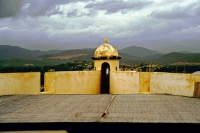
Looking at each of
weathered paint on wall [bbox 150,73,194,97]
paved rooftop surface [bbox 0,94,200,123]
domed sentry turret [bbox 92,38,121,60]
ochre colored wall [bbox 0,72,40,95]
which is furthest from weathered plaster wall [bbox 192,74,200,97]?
domed sentry turret [bbox 92,38,121,60]

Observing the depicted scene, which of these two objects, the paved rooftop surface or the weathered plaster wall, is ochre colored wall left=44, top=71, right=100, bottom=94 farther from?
the weathered plaster wall

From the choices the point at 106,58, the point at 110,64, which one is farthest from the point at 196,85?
the point at 106,58

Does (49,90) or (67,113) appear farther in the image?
(49,90)

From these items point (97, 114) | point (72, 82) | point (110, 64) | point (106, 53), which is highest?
point (106, 53)

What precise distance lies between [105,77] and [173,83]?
6.55 m

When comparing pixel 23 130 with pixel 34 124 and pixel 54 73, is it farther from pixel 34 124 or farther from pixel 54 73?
pixel 54 73

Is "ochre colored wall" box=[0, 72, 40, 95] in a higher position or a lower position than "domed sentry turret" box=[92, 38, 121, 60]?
lower

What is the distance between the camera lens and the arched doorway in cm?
1723

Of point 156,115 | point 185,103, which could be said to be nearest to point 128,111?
point 156,115

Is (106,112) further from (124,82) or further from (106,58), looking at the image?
(106,58)

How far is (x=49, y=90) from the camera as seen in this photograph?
15.2m

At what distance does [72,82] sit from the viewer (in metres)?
15.8

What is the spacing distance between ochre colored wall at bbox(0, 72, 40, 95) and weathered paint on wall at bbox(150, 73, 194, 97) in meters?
5.55

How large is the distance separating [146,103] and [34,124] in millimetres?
4023
